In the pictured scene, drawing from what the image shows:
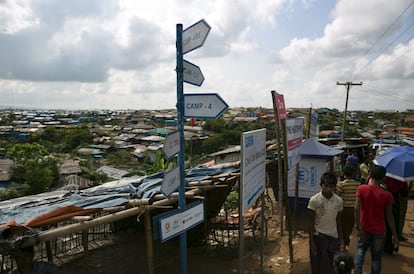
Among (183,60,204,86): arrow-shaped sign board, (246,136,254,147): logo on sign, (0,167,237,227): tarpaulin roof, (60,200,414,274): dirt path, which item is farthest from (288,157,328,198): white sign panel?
A: (183,60,204,86): arrow-shaped sign board

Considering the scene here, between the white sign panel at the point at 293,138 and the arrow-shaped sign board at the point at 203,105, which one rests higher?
the arrow-shaped sign board at the point at 203,105

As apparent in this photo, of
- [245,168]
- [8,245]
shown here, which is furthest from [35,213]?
[245,168]

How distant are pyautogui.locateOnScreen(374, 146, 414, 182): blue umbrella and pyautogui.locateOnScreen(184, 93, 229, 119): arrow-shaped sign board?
3.85m

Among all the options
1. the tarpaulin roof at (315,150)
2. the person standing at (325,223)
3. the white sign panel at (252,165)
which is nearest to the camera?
the white sign panel at (252,165)

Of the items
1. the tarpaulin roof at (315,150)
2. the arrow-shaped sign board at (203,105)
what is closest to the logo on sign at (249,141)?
the arrow-shaped sign board at (203,105)

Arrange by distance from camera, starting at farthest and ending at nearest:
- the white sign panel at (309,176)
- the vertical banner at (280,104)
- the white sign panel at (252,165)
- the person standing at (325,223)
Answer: the white sign panel at (309,176) < the vertical banner at (280,104) < the person standing at (325,223) < the white sign panel at (252,165)

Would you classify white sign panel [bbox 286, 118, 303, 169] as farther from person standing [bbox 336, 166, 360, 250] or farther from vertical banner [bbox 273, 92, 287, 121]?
person standing [bbox 336, 166, 360, 250]

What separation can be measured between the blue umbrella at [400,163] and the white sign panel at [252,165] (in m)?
2.74

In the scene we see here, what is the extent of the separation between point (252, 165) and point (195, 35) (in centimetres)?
150

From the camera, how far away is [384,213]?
3920mm

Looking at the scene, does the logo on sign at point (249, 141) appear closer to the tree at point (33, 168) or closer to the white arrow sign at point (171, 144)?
the white arrow sign at point (171, 144)

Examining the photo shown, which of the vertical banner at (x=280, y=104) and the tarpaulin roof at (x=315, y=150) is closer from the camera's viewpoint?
the vertical banner at (x=280, y=104)

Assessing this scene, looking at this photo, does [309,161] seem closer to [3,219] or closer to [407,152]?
[407,152]

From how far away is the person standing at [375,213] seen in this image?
3.83 m
